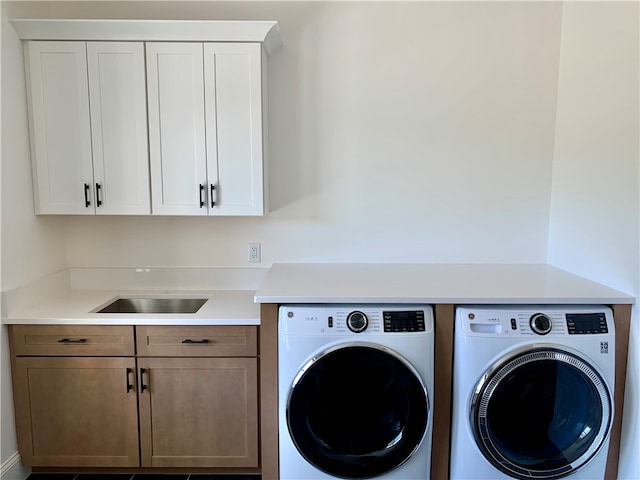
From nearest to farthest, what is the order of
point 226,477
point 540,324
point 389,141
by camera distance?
point 540,324 → point 226,477 → point 389,141

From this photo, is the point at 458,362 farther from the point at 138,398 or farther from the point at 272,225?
the point at 138,398

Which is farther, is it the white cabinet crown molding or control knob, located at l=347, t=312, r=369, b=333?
the white cabinet crown molding

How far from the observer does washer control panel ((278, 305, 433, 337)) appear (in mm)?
1741

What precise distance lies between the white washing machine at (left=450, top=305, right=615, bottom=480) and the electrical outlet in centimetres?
118

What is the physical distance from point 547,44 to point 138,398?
2.79m

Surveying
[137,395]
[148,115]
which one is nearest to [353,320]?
[137,395]

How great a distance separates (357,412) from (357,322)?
1.30 feet

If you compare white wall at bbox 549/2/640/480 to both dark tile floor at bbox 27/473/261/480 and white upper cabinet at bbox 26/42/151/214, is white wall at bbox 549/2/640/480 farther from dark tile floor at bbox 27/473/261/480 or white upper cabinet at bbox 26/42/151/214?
white upper cabinet at bbox 26/42/151/214

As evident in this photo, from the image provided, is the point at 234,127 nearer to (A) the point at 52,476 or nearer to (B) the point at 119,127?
(B) the point at 119,127

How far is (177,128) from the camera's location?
2.10 m

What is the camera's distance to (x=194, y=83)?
2.06m

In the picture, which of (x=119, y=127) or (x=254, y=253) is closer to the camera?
(x=119, y=127)

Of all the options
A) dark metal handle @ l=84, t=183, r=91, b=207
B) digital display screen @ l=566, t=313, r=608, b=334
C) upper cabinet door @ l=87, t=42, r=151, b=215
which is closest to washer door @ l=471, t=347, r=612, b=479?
digital display screen @ l=566, t=313, r=608, b=334

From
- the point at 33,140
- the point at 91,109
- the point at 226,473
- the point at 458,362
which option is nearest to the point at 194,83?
the point at 91,109
